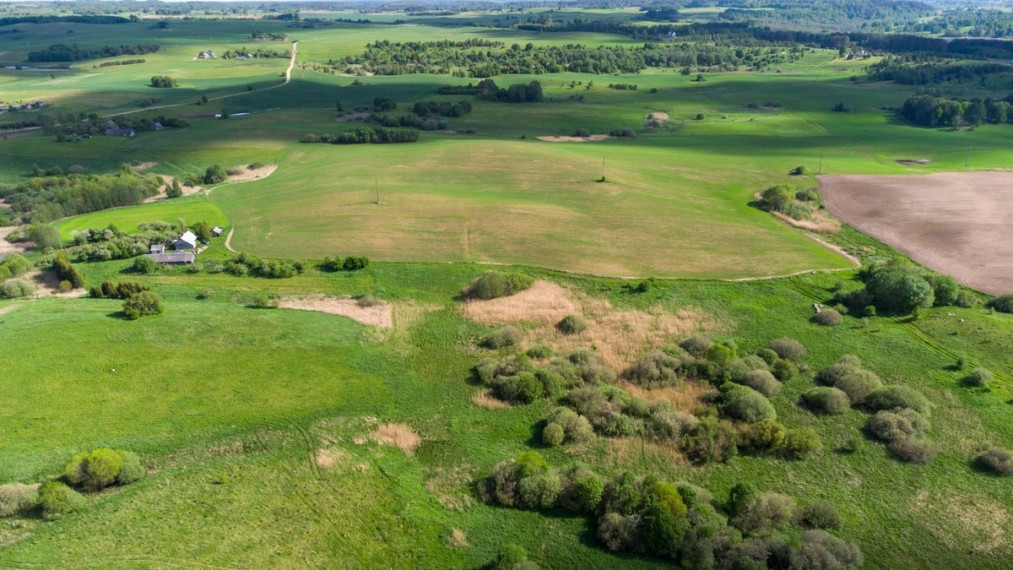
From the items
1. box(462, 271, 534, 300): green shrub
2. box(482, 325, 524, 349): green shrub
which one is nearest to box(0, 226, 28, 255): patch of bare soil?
box(462, 271, 534, 300): green shrub

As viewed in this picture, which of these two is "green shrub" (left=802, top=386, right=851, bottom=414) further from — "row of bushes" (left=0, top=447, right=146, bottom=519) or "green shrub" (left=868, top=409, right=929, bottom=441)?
"row of bushes" (left=0, top=447, right=146, bottom=519)

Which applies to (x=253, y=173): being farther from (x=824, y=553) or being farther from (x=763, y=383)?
(x=824, y=553)

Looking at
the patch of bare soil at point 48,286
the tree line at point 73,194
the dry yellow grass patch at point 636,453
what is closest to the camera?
the dry yellow grass patch at point 636,453

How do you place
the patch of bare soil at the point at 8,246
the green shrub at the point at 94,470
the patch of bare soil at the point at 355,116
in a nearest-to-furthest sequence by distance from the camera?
the green shrub at the point at 94,470 < the patch of bare soil at the point at 8,246 < the patch of bare soil at the point at 355,116

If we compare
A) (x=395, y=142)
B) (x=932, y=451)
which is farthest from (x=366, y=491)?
(x=395, y=142)

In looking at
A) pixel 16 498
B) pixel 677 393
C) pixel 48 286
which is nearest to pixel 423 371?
pixel 677 393

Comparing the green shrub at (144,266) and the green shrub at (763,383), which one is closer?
the green shrub at (763,383)

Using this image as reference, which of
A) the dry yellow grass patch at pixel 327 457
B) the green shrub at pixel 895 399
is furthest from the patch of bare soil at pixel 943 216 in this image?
the dry yellow grass patch at pixel 327 457

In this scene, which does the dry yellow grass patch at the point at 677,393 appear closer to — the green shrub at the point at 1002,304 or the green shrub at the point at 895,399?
the green shrub at the point at 895,399
